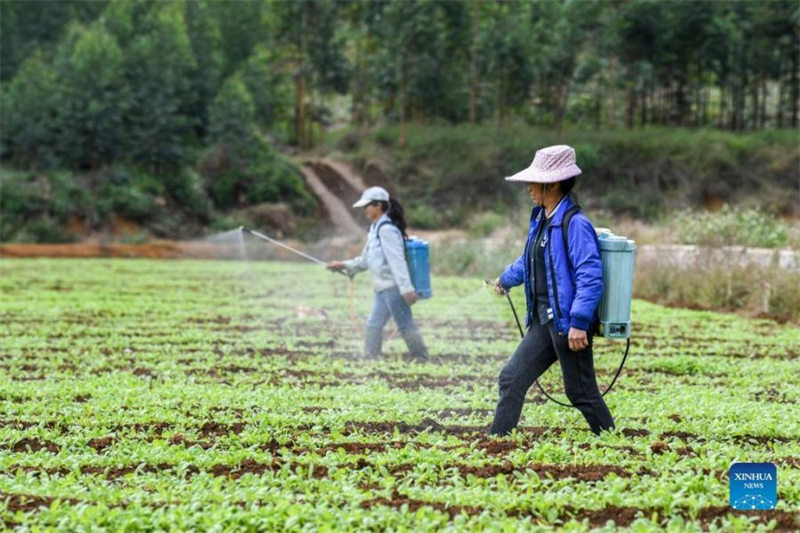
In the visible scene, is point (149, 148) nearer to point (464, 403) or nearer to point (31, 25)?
point (31, 25)

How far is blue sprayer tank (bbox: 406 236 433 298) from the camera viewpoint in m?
10.3

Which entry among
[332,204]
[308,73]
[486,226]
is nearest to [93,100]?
[332,204]

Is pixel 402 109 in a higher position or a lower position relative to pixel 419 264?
higher

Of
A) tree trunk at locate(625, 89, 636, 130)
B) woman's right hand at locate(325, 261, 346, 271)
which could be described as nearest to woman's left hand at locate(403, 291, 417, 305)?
woman's right hand at locate(325, 261, 346, 271)

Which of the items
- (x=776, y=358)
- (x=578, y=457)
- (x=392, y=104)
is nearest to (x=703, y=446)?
(x=578, y=457)

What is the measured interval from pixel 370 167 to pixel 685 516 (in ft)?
143

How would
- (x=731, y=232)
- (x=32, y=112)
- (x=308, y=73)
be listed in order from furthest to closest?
(x=308, y=73), (x=32, y=112), (x=731, y=232)

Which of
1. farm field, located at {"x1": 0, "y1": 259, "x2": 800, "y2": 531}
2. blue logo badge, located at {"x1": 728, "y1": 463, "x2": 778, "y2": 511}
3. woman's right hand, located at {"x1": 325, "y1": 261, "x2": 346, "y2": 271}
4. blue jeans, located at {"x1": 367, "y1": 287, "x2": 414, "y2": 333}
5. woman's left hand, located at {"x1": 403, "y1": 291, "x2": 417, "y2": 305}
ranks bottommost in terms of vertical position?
farm field, located at {"x1": 0, "y1": 259, "x2": 800, "y2": 531}

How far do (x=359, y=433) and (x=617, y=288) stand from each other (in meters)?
1.94

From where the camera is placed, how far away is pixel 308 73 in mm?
52875

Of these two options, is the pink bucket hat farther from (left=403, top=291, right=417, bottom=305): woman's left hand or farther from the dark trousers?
(left=403, top=291, right=417, bottom=305): woman's left hand

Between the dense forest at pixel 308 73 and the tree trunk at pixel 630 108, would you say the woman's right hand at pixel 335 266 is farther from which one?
the tree trunk at pixel 630 108

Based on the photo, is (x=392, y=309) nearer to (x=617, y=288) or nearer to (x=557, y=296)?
(x=557, y=296)

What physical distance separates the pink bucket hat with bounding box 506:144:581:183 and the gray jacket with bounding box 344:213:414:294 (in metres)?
3.91
